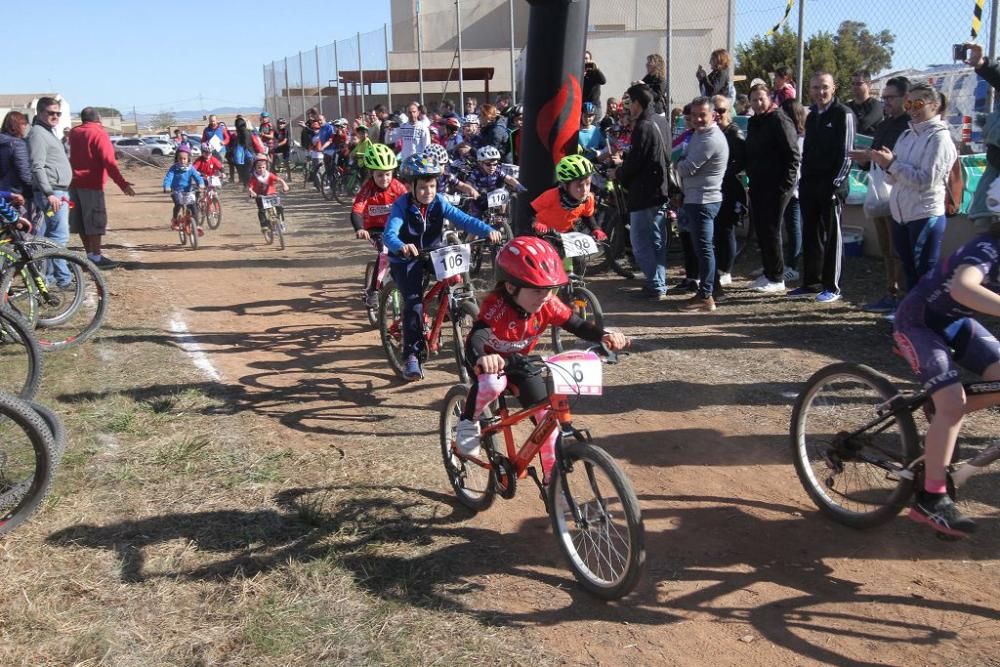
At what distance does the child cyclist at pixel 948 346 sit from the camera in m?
3.97

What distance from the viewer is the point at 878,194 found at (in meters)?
8.94

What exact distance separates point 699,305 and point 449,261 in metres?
4.00

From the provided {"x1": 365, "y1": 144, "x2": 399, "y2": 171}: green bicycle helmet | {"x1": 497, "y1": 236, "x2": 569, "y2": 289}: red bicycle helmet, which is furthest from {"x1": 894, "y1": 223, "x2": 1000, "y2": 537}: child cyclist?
{"x1": 365, "y1": 144, "x2": 399, "y2": 171}: green bicycle helmet

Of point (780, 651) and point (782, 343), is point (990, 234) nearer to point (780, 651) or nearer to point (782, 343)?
point (780, 651)

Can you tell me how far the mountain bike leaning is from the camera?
4.06m

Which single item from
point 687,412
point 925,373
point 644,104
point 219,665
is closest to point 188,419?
point 219,665

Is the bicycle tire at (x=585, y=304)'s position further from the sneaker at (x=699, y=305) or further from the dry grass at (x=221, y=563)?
the dry grass at (x=221, y=563)

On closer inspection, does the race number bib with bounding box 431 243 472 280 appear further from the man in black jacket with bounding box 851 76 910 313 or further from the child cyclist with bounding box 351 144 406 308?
the man in black jacket with bounding box 851 76 910 313

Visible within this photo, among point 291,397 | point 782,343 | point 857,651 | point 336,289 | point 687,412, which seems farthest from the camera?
point 336,289

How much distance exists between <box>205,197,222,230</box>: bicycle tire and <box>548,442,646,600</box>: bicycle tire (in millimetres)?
15332

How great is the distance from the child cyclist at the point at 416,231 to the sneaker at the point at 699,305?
327 centimetres

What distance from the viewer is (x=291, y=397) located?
725cm

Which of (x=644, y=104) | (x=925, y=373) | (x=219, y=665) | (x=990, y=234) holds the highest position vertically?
(x=644, y=104)

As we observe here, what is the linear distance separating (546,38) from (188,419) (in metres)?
5.82
